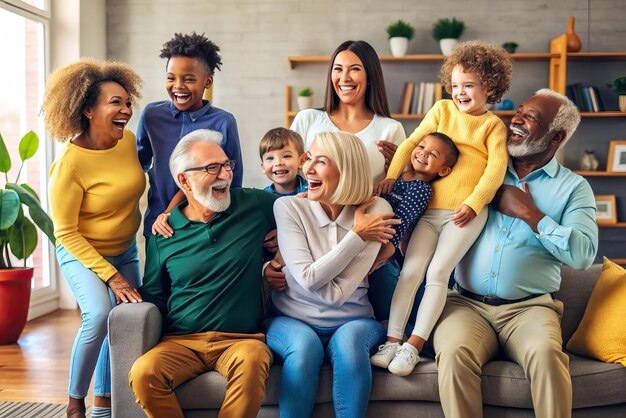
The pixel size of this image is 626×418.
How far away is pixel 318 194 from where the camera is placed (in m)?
2.54

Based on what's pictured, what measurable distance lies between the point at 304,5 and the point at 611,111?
9.59 ft

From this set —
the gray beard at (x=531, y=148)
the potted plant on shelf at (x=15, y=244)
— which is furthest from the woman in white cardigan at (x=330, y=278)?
the potted plant on shelf at (x=15, y=244)

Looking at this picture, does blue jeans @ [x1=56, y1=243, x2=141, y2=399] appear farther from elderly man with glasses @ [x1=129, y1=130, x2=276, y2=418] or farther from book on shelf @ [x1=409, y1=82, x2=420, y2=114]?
book on shelf @ [x1=409, y1=82, x2=420, y2=114]

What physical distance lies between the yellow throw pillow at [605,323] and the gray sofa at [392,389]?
0.08 metres

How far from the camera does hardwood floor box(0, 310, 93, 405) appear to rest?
3.65m

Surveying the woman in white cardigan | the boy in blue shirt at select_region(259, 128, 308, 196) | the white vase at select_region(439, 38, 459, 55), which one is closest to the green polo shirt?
the woman in white cardigan

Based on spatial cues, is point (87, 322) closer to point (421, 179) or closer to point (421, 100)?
point (421, 179)

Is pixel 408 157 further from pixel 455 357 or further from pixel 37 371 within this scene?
pixel 37 371

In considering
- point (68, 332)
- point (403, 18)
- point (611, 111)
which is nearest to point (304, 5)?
point (403, 18)

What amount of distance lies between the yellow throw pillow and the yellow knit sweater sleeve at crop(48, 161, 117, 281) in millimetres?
1853

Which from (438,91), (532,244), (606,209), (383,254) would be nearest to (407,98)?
(438,91)

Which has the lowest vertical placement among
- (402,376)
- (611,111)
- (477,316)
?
(402,376)

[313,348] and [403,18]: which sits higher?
[403,18]

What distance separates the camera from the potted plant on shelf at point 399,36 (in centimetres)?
600
